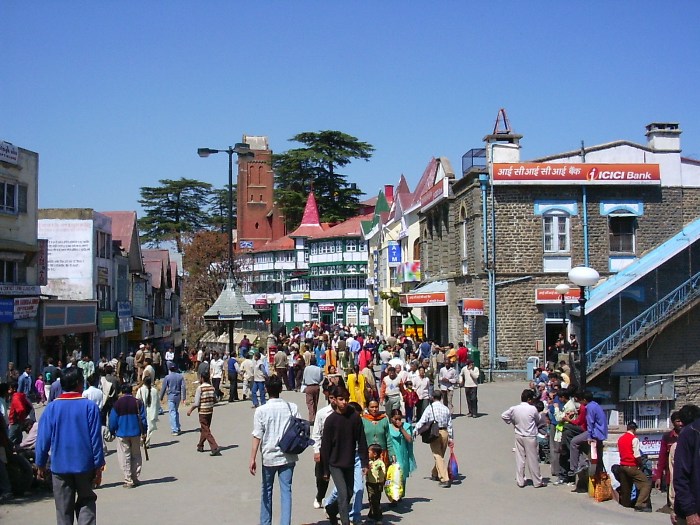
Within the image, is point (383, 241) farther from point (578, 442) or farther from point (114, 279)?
point (578, 442)

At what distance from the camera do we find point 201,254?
62.3 metres

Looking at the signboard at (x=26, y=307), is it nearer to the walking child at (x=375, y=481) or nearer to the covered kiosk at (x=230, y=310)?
the covered kiosk at (x=230, y=310)

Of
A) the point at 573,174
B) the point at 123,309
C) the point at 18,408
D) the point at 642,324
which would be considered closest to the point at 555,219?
the point at 573,174

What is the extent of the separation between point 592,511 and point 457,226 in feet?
76.5

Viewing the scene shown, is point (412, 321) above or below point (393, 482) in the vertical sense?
above

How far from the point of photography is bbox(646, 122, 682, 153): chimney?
100 feet

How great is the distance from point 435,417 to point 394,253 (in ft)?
127

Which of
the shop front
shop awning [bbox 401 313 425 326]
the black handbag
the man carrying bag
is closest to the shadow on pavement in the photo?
the man carrying bag

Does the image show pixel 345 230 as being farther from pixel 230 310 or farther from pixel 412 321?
pixel 230 310

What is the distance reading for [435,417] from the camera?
40.7 feet

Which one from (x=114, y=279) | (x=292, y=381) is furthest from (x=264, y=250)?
(x=292, y=381)

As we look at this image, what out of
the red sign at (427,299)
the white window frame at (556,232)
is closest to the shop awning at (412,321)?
the red sign at (427,299)

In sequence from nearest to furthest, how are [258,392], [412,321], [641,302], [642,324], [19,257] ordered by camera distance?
[258,392] < [642,324] < [641,302] < [19,257] < [412,321]

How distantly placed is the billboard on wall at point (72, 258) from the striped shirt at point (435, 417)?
29.6 meters
